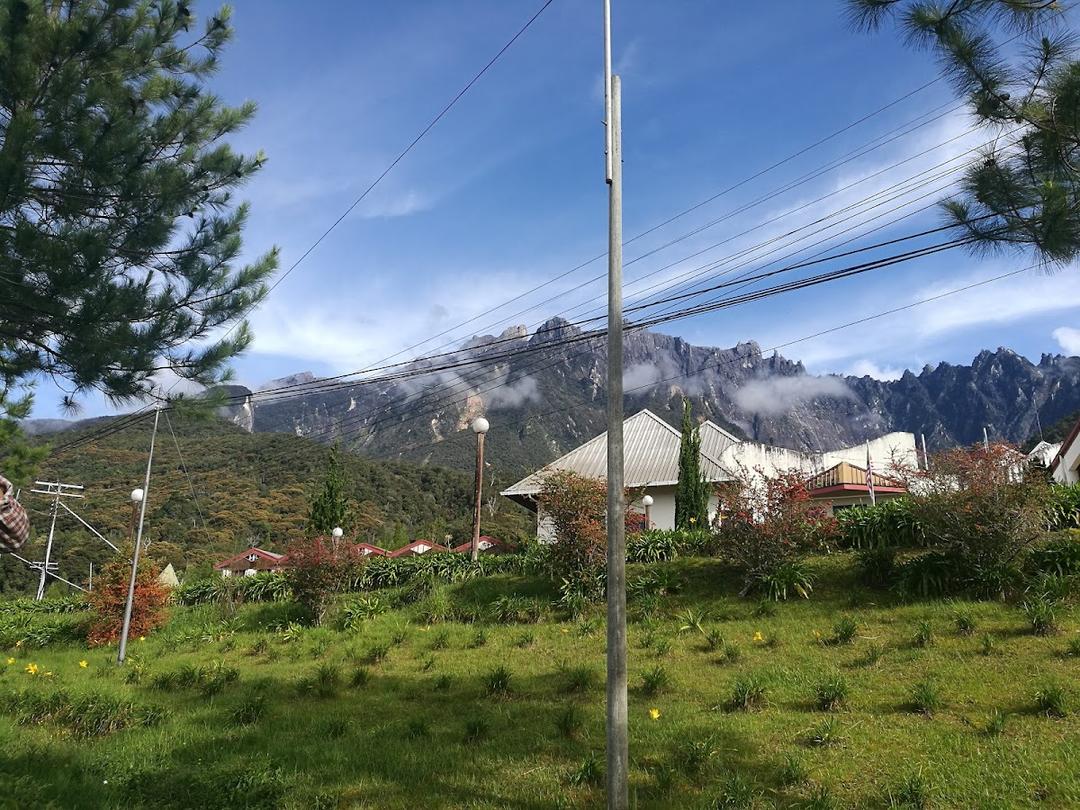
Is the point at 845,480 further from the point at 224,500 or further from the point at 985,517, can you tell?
the point at 224,500

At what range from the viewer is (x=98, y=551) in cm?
5066

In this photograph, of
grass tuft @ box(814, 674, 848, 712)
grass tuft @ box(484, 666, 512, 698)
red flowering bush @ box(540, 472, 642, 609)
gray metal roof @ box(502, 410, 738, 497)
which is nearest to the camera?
grass tuft @ box(814, 674, 848, 712)

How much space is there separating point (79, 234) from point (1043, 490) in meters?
11.5

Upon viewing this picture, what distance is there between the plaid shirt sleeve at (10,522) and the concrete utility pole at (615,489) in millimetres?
3520

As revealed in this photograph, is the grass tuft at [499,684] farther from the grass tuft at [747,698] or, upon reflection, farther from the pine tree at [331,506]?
the pine tree at [331,506]

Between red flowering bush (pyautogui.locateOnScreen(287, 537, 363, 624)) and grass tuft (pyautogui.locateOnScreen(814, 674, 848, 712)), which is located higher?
red flowering bush (pyautogui.locateOnScreen(287, 537, 363, 624))

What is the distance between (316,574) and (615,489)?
1193cm

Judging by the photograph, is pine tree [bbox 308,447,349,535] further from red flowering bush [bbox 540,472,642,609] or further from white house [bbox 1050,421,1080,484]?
white house [bbox 1050,421,1080,484]

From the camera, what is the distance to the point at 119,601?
54.9ft

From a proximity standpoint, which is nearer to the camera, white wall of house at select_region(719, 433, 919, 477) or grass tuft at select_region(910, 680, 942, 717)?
grass tuft at select_region(910, 680, 942, 717)

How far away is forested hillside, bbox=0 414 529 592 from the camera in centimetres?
5150

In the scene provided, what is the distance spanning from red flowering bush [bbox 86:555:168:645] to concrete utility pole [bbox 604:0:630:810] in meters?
15.6

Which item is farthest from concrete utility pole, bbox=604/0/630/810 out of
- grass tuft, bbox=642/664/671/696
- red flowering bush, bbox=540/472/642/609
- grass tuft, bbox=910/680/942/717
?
red flowering bush, bbox=540/472/642/609

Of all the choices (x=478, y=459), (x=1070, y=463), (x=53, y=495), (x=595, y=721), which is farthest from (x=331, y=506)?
(x=1070, y=463)
